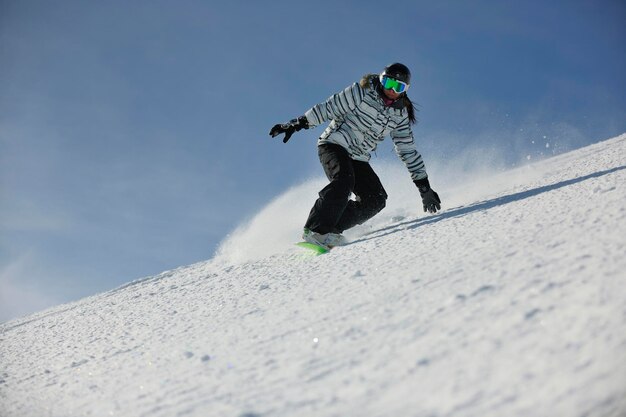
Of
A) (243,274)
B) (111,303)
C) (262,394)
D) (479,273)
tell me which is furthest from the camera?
(111,303)

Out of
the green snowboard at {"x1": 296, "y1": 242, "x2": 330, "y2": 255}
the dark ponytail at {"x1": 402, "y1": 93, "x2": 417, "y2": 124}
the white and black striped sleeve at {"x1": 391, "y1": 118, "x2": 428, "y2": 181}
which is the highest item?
the dark ponytail at {"x1": 402, "y1": 93, "x2": 417, "y2": 124}

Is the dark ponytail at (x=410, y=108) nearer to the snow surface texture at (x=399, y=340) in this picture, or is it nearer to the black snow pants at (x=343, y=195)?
the black snow pants at (x=343, y=195)

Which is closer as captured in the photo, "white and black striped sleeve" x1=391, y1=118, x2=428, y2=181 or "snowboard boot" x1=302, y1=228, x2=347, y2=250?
"snowboard boot" x1=302, y1=228, x2=347, y2=250

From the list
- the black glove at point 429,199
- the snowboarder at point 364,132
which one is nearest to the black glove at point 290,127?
the snowboarder at point 364,132

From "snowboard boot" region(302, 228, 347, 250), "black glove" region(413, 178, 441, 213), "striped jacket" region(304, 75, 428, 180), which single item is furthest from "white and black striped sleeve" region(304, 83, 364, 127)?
"snowboard boot" region(302, 228, 347, 250)

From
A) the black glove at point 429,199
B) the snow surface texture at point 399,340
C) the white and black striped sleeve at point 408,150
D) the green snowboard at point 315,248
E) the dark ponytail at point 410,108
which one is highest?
the dark ponytail at point 410,108

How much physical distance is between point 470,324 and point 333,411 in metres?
0.52

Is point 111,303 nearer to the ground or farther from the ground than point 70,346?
farther from the ground

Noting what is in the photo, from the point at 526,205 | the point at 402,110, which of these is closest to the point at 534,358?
the point at 526,205

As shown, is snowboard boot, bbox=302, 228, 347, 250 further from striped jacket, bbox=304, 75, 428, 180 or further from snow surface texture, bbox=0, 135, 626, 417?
striped jacket, bbox=304, 75, 428, 180

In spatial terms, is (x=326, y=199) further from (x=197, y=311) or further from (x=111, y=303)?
(x=111, y=303)

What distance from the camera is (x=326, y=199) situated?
3939 millimetres

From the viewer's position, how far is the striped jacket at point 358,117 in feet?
14.6

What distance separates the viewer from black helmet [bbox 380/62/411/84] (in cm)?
426
